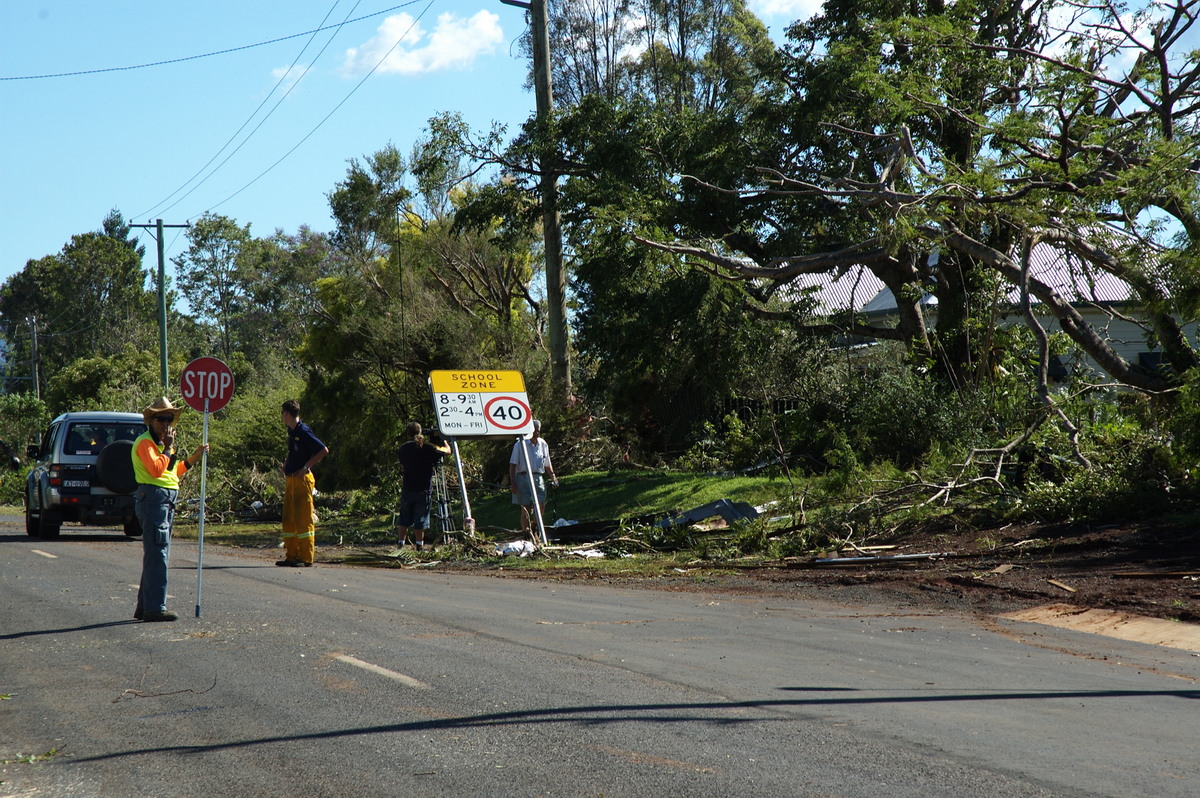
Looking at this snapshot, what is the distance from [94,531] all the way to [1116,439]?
64.5ft

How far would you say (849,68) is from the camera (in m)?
20.9

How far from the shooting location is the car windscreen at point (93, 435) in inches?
783

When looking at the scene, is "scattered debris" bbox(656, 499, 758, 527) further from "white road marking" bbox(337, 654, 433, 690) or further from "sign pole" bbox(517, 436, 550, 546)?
"white road marking" bbox(337, 654, 433, 690)

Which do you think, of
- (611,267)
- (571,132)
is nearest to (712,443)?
(611,267)

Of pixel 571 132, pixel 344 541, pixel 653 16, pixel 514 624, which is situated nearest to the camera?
pixel 514 624

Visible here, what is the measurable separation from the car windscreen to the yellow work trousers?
672 centimetres

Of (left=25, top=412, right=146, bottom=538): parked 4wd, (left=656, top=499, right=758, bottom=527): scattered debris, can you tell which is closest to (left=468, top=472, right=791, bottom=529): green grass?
(left=656, top=499, right=758, bottom=527): scattered debris

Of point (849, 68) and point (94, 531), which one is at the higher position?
point (849, 68)

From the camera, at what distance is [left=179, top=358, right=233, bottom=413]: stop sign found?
11188mm

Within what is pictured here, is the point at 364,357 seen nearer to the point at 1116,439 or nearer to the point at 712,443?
the point at 712,443

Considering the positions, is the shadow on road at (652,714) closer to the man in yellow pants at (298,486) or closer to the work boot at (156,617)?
the work boot at (156,617)

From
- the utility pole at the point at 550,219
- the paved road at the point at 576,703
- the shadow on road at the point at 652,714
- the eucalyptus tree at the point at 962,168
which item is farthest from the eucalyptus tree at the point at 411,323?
the shadow on road at the point at 652,714

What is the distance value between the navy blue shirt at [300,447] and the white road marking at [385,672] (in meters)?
6.76

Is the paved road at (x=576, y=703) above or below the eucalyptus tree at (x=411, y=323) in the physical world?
below
